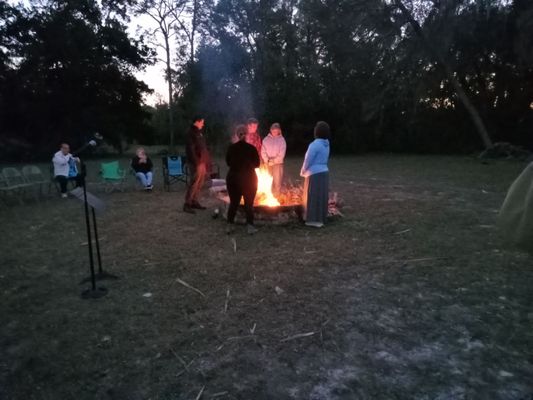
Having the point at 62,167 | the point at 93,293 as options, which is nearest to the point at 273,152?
the point at 93,293

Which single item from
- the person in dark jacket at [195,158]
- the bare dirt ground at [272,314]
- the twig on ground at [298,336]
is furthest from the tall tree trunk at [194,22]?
the twig on ground at [298,336]

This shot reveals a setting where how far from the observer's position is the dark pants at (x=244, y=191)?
6312 mm

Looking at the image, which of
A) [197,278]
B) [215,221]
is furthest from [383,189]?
[197,278]

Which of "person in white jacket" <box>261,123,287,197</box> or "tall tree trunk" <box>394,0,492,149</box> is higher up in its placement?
"tall tree trunk" <box>394,0,492,149</box>

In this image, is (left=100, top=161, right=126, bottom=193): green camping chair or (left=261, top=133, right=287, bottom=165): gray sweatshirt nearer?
(left=261, top=133, right=287, bottom=165): gray sweatshirt

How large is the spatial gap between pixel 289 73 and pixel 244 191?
17.4 m

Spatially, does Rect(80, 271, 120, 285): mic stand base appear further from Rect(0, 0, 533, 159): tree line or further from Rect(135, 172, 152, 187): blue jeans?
Rect(0, 0, 533, 159): tree line

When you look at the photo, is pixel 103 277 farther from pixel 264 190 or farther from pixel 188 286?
Result: pixel 264 190

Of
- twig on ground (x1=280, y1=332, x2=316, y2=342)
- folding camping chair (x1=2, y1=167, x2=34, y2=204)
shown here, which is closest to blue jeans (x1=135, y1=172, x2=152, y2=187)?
folding camping chair (x1=2, y1=167, x2=34, y2=204)

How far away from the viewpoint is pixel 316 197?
22.4ft

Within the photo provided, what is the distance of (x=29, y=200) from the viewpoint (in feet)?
32.3

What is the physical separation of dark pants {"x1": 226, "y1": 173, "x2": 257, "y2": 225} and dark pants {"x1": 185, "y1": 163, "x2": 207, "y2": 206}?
5.85 ft

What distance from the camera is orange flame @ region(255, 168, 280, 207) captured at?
24.8ft

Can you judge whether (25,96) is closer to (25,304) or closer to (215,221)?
(215,221)
